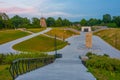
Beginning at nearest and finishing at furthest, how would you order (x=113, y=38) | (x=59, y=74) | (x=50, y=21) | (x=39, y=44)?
(x=59, y=74)
(x=39, y=44)
(x=113, y=38)
(x=50, y=21)

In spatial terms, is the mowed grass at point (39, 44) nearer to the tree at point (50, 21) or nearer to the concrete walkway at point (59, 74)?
the concrete walkway at point (59, 74)

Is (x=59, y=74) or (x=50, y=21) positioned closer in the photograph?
(x=59, y=74)

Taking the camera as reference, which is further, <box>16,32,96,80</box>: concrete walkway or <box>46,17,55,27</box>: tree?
<box>46,17,55,27</box>: tree

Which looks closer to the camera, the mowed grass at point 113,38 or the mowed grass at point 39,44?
the mowed grass at point 39,44

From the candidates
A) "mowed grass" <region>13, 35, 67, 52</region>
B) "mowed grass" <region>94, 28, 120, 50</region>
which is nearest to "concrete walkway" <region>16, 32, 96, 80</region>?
"mowed grass" <region>13, 35, 67, 52</region>

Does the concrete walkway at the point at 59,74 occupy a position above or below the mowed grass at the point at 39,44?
above

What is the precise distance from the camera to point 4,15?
155 metres

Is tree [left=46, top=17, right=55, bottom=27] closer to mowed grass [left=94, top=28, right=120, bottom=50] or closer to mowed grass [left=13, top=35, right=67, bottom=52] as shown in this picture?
mowed grass [left=94, top=28, right=120, bottom=50]

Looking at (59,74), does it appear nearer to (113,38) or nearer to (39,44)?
(39,44)

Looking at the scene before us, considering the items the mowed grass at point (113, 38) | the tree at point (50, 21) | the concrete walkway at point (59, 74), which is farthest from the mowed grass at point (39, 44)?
the tree at point (50, 21)

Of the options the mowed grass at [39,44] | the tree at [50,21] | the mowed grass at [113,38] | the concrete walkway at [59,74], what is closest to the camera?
the concrete walkway at [59,74]

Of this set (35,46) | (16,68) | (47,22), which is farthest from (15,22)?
(16,68)

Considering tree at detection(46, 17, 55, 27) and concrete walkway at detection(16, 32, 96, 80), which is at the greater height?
concrete walkway at detection(16, 32, 96, 80)

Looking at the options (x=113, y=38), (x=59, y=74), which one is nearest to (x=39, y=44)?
(x=113, y=38)
